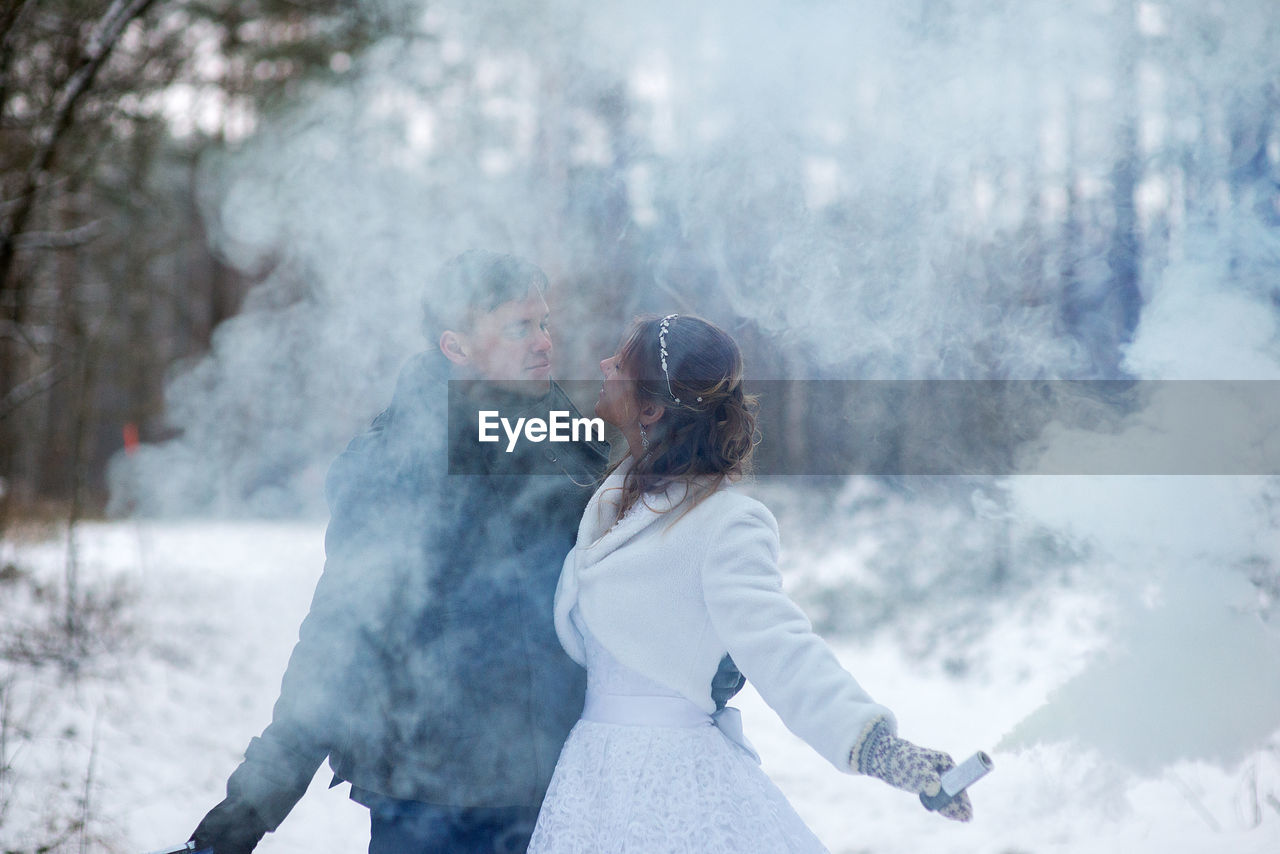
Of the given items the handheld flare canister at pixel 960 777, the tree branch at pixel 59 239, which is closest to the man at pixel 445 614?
the handheld flare canister at pixel 960 777

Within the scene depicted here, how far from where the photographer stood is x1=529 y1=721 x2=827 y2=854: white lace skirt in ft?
5.30

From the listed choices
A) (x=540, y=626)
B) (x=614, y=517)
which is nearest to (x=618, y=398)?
(x=614, y=517)

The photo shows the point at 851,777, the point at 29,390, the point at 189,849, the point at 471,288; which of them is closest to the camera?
the point at 189,849

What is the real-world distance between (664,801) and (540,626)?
0.40 meters

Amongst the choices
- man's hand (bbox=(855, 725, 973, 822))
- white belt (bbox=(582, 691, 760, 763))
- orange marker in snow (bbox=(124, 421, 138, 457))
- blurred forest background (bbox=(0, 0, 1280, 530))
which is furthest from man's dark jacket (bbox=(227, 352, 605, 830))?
orange marker in snow (bbox=(124, 421, 138, 457))

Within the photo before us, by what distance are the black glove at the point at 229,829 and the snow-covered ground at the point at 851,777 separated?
6.11 feet

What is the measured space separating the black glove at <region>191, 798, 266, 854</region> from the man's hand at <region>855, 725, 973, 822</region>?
1.11 metres

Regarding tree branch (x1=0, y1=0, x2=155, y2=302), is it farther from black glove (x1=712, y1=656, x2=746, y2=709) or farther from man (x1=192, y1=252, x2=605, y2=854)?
black glove (x1=712, y1=656, x2=746, y2=709)

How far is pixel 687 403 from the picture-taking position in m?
1.78

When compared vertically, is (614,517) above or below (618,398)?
below

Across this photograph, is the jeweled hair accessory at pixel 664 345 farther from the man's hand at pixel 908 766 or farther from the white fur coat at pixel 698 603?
the man's hand at pixel 908 766

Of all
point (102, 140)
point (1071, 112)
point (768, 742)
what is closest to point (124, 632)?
point (102, 140)

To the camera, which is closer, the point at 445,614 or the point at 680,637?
the point at 680,637

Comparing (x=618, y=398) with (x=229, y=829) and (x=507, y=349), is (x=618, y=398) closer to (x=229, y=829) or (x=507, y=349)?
(x=507, y=349)
